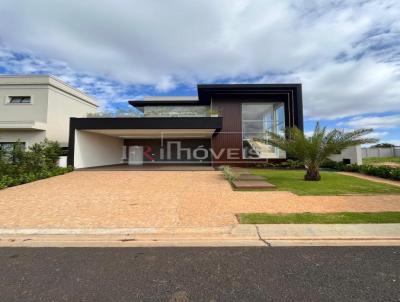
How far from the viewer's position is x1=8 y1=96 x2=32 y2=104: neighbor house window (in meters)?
16.8

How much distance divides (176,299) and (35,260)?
2.57m

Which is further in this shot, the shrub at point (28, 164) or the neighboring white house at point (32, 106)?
the neighboring white house at point (32, 106)

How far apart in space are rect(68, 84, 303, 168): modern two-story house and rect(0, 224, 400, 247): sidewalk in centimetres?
988

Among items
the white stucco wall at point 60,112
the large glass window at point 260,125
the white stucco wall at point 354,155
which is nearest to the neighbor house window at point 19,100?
the white stucco wall at point 60,112

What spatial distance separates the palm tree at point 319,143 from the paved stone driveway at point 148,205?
3.81 m

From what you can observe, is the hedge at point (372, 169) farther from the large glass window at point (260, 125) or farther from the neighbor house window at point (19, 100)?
the neighbor house window at point (19, 100)

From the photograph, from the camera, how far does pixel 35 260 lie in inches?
138

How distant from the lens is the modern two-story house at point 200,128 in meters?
14.9

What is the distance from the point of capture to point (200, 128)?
1512 cm

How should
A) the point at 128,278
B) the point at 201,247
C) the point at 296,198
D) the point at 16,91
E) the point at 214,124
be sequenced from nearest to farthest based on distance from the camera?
the point at 128,278 < the point at 201,247 < the point at 296,198 < the point at 214,124 < the point at 16,91

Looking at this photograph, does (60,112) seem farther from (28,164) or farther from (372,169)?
(372,169)

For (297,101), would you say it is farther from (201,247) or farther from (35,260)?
(35,260)

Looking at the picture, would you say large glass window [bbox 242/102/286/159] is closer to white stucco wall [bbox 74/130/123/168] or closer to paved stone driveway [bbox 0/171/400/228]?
paved stone driveway [bbox 0/171/400/228]

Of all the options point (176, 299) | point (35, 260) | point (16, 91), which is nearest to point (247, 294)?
point (176, 299)
